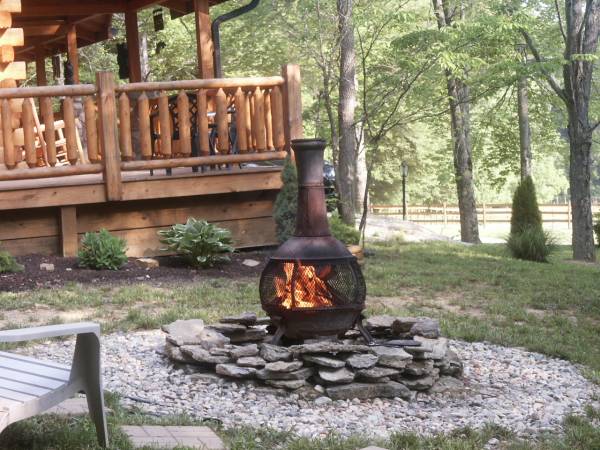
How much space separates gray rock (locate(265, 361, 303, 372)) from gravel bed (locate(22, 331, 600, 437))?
134 millimetres

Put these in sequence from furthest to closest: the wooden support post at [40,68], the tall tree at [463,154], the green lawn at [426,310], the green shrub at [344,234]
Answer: the tall tree at [463,154]
the wooden support post at [40,68]
the green shrub at [344,234]
the green lawn at [426,310]

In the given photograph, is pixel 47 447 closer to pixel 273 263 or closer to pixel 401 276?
pixel 273 263

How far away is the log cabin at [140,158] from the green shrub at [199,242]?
54 cm

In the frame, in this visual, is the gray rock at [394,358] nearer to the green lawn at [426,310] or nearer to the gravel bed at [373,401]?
the gravel bed at [373,401]

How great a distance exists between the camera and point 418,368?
5371 mm

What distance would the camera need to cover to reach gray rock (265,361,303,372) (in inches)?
206

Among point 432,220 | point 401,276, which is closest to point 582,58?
point 401,276

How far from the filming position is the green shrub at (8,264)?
28.6 feet

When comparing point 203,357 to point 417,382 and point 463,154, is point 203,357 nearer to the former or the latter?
point 417,382

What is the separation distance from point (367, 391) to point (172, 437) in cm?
155

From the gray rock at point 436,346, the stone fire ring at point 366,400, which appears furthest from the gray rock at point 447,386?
the gray rock at point 436,346

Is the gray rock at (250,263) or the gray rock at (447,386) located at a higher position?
the gray rock at (250,263)

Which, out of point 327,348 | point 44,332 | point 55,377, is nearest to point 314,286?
point 327,348

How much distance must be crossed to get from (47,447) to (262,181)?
685 centimetres
